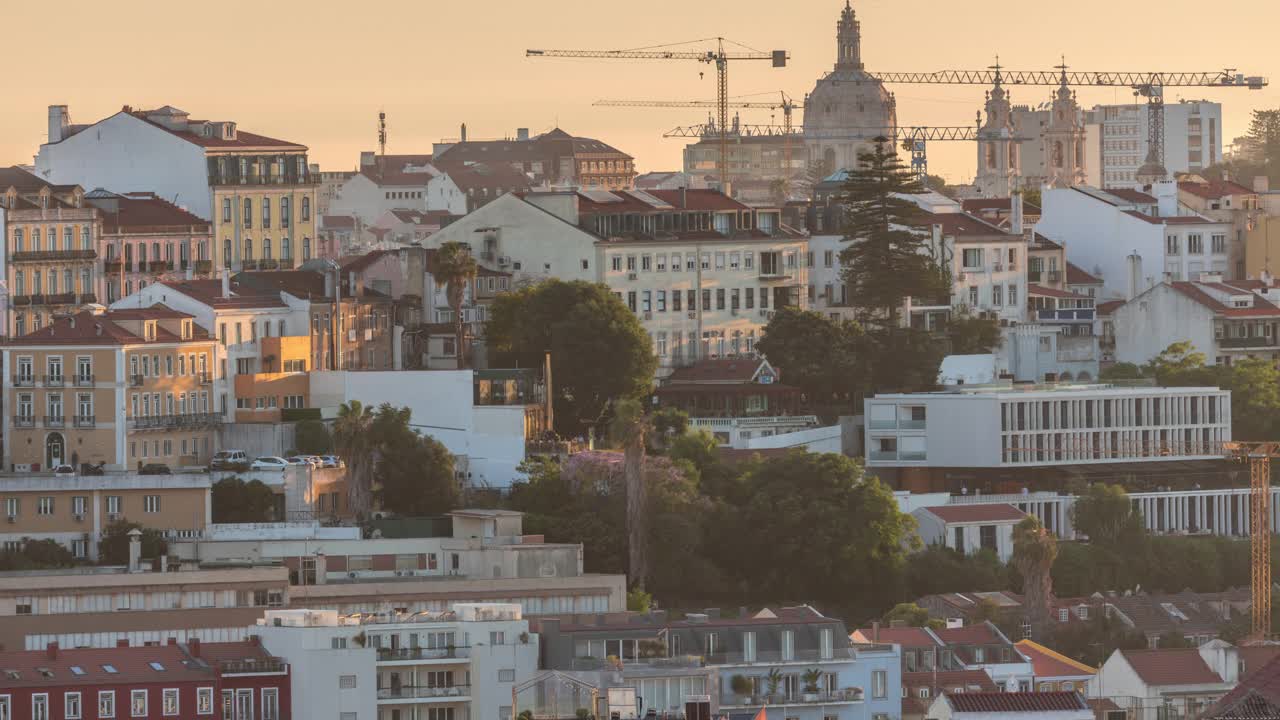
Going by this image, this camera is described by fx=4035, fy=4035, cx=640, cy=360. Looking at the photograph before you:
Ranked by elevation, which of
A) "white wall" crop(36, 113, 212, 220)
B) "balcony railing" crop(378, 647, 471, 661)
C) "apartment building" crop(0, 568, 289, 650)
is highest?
"white wall" crop(36, 113, 212, 220)

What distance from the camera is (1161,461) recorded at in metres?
124

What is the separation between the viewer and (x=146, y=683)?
271 ft

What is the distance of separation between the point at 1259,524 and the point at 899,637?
73.1ft

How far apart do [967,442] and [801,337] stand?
7.05m

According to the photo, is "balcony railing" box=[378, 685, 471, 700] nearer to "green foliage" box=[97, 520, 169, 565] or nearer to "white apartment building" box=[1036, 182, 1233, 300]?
"green foliage" box=[97, 520, 169, 565]

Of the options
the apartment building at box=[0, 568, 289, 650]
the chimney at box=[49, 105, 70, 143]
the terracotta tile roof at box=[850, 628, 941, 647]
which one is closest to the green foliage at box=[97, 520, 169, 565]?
the apartment building at box=[0, 568, 289, 650]

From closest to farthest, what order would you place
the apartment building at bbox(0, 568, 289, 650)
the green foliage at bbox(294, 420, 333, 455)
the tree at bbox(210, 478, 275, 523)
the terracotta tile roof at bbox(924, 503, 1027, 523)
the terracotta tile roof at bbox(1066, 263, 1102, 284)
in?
the apartment building at bbox(0, 568, 289, 650) < the tree at bbox(210, 478, 275, 523) < the green foliage at bbox(294, 420, 333, 455) < the terracotta tile roof at bbox(924, 503, 1027, 523) < the terracotta tile roof at bbox(1066, 263, 1102, 284)

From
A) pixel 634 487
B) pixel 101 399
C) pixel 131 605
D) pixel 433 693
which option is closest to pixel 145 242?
pixel 101 399

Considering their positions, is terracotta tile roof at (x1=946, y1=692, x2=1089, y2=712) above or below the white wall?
below

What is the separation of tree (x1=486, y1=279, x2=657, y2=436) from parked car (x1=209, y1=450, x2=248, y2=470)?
11803mm

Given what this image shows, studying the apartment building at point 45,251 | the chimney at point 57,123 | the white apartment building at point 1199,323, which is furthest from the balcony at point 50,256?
the white apartment building at point 1199,323

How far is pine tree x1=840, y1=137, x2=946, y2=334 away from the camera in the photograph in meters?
132

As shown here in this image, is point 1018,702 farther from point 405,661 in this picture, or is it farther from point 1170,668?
point 405,661

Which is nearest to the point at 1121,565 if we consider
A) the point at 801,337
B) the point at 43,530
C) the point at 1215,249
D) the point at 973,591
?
the point at 973,591
